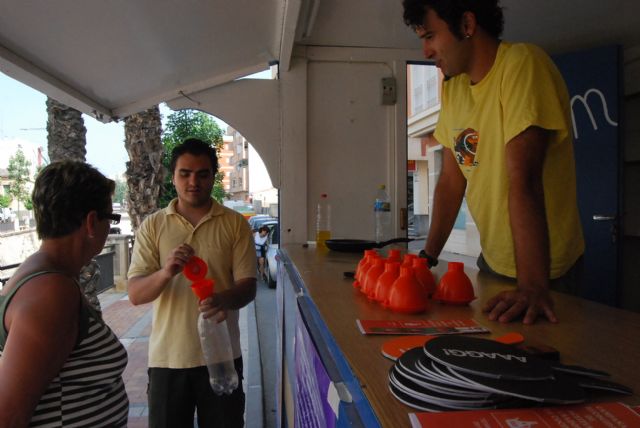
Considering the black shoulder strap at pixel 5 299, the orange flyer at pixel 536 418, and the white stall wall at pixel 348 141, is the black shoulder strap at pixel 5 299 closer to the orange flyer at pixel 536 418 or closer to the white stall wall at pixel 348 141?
the orange flyer at pixel 536 418

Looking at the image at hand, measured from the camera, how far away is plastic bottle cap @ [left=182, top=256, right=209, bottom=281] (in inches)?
77.4

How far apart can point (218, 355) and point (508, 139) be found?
1763 millimetres

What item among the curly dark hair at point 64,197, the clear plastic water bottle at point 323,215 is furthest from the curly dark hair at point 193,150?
the clear plastic water bottle at point 323,215

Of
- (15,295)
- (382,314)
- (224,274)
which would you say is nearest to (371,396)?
(382,314)

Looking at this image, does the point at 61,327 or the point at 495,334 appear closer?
the point at 495,334

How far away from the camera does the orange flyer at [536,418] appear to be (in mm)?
515

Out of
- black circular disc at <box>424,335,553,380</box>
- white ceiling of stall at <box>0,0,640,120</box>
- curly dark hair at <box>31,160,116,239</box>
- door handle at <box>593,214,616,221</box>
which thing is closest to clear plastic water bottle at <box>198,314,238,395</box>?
curly dark hair at <box>31,160,116,239</box>

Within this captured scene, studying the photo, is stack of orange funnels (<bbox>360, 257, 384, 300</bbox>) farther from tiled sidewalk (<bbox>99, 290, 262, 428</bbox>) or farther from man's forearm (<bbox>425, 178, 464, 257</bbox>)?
tiled sidewalk (<bbox>99, 290, 262, 428</bbox>)

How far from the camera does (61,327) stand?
129cm

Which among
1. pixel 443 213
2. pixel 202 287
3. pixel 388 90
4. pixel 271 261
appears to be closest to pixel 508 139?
pixel 443 213

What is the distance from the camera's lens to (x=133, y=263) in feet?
7.79

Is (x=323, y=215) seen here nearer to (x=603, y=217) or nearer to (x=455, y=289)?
(x=603, y=217)

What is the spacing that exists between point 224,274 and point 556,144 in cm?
169

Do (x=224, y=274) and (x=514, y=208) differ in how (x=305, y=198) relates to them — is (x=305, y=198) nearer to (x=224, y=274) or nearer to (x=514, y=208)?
(x=224, y=274)
